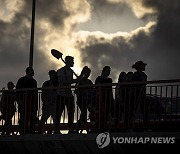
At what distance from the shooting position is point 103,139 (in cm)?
1503

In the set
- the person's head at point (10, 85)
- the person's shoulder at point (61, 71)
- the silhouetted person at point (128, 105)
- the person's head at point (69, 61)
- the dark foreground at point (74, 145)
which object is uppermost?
the person's head at point (69, 61)

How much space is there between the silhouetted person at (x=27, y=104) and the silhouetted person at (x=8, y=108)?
27 centimetres

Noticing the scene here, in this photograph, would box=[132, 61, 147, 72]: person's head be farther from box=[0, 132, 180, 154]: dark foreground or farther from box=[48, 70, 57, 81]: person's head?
box=[48, 70, 57, 81]: person's head

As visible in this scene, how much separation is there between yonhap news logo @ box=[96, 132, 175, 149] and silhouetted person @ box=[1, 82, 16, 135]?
9.57ft

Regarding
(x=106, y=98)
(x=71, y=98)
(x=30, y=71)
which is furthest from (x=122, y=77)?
(x=30, y=71)

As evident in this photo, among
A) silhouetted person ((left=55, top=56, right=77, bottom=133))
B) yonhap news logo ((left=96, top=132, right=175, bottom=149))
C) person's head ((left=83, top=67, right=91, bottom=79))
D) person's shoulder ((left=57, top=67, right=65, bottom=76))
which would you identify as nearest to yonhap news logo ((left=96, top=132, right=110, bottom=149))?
yonhap news logo ((left=96, top=132, right=175, bottom=149))

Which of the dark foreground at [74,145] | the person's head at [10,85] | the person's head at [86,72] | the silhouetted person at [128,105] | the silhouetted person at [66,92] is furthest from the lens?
the person's head at [10,85]

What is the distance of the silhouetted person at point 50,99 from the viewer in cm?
1590

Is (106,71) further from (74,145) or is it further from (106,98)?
(74,145)

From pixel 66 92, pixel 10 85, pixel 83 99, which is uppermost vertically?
pixel 10 85

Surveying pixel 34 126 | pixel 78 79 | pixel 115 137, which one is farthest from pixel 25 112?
pixel 115 137

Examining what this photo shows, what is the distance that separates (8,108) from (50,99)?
4.94 feet

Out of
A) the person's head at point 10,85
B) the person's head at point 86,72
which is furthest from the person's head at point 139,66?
the person's head at point 10,85

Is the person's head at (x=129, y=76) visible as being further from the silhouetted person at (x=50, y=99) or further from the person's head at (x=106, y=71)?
the silhouetted person at (x=50, y=99)
